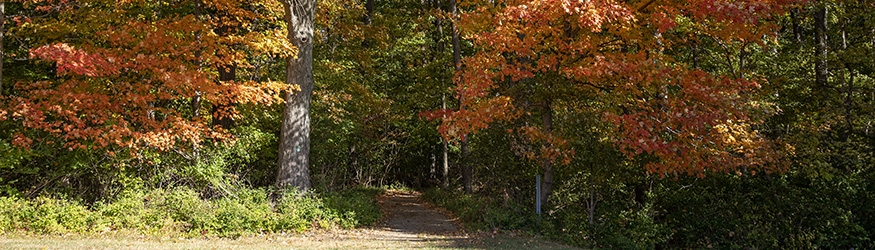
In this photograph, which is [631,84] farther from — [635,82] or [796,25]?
[796,25]

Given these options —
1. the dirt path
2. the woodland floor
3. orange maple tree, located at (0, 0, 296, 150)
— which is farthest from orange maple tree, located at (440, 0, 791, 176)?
orange maple tree, located at (0, 0, 296, 150)

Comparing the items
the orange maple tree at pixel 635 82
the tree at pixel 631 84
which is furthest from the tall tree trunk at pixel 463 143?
the orange maple tree at pixel 635 82

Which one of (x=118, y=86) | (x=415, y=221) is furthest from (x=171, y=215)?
(x=415, y=221)

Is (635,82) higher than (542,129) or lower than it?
higher

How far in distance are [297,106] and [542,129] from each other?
4.99m

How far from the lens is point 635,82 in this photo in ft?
29.6

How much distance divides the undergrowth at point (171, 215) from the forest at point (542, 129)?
4 cm

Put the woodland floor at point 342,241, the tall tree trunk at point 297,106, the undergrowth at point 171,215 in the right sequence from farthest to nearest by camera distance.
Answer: the tall tree trunk at point 297,106
the undergrowth at point 171,215
the woodland floor at point 342,241

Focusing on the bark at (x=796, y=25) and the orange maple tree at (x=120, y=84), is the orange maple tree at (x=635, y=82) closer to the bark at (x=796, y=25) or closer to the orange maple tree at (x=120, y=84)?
the bark at (x=796, y=25)

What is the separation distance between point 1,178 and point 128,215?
2.25 meters

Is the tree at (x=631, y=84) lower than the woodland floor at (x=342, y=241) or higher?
higher

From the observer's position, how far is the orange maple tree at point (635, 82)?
27.9ft

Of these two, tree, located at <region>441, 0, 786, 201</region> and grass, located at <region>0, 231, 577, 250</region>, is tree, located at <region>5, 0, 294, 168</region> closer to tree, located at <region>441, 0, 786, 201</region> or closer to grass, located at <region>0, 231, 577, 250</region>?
grass, located at <region>0, 231, 577, 250</region>

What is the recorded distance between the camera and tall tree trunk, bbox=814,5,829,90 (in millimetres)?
10406
